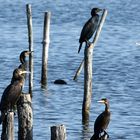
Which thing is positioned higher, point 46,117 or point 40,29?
point 40,29

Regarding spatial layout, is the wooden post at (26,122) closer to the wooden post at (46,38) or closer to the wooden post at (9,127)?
the wooden post at (9,127)

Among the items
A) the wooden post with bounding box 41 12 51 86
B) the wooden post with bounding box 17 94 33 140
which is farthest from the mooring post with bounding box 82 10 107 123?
the wooden post with bounding box 41 12 51 86

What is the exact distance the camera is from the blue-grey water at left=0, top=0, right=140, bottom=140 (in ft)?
69.9

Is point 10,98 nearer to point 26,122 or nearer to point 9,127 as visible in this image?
point 26,122

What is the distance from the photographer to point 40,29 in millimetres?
43344

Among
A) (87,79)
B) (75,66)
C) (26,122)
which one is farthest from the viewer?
(75,66)

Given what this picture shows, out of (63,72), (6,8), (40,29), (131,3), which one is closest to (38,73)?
(63,72)

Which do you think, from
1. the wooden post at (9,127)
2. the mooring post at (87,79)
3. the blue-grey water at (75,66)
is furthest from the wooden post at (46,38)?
the wooden post at (9,127)

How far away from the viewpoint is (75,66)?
31938mm

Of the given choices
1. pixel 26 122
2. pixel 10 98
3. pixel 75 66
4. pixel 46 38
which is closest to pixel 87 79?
pixel 10 98

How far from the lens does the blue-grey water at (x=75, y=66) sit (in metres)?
21.3

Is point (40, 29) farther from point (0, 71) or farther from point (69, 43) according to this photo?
point (0, 71)

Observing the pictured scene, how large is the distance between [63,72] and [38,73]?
898mm

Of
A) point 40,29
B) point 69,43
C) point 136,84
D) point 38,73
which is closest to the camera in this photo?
point 136,84
